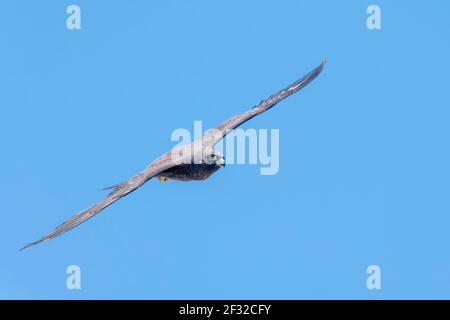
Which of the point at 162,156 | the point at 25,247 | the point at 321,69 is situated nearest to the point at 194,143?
the point at 162,156

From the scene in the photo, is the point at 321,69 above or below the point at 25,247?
above

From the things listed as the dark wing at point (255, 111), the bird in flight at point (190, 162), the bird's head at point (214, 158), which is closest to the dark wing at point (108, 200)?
the bird in flight at point (190, 162)

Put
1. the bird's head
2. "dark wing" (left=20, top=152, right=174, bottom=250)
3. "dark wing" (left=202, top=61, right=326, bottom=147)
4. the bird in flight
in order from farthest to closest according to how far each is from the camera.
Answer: "dark wing" (left=202, top=61, right=326, bottom=147), the bird's head, the bird in flight, "dark wing" (left=20, top=152, right=174, bottom=250)

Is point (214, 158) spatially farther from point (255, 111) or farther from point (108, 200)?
point (108, 200)

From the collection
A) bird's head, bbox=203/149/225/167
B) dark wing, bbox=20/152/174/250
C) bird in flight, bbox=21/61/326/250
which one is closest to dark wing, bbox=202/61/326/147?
bird in flight, bbox=21/61/326/250

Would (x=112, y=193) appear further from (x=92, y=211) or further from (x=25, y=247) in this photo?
(x=25, y=247)

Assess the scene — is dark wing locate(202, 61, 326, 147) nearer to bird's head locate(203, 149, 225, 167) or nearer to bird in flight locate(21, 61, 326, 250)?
bird in flight locate(21, 61, 326, 250)

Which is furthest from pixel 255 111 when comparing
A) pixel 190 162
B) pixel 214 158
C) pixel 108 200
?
pixel 108 200

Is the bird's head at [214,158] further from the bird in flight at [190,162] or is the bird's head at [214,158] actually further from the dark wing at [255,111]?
the dark wing at [255,111]

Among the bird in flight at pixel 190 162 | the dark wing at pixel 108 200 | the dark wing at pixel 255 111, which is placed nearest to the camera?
the dark wing at pixel 108 200
